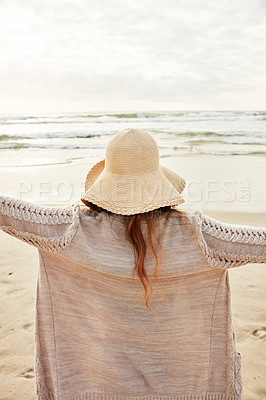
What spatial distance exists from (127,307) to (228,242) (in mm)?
416

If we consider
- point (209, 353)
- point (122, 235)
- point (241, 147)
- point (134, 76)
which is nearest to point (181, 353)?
point (209, 353)

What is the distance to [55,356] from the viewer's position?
1319 millimetres

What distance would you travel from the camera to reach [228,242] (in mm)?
1097

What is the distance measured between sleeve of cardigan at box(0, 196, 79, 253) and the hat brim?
9 centimetres

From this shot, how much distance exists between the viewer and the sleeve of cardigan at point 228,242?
109cm

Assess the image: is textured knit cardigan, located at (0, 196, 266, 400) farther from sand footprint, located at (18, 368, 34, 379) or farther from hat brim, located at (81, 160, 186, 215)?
sand footprint, located at (18, 368, 34, 379)

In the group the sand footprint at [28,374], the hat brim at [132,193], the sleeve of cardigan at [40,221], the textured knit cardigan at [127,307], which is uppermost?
the hat brim at [132,193]

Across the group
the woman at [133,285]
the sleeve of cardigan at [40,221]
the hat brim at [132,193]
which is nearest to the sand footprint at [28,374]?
the woman at [133,285]

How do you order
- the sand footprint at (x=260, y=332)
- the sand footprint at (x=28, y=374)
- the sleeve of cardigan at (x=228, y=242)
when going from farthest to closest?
the sand footprint at (x=260, y=332) < the sand footprint at (x=28, y=374) < the sleeve of cardigan at (x=228, y=242)

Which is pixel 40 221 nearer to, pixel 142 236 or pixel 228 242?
pixel 142 236

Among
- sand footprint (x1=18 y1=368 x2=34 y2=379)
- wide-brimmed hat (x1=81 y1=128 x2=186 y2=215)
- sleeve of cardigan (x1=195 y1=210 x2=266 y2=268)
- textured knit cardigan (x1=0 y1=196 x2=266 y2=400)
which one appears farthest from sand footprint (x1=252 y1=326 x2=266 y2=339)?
wide-brimmed hat (x1=81 y1=128 x2=186 y2=215)

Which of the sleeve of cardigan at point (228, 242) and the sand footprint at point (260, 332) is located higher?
the sleeve of cardigan at point (228, 242)

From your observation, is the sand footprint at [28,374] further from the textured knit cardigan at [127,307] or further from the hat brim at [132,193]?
the hat brim at [132,193]

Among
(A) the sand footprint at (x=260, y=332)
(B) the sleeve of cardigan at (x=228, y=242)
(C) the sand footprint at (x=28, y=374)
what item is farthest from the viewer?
(A) the sand footprint at (x=260, y=332)
